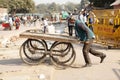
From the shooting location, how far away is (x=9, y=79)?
9.03m

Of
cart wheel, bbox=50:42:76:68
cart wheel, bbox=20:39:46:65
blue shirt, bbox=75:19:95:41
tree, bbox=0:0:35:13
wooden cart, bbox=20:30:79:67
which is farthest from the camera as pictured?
tree, bbox=0:0:35:13

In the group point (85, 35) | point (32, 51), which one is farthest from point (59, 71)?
point (32, 51)

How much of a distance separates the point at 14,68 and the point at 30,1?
347 feet

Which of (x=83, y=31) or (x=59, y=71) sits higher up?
(x=83, y=31)

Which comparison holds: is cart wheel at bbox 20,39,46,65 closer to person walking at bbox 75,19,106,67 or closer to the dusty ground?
the dusty ground

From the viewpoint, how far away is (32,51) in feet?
37.9

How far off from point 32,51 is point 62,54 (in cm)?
105

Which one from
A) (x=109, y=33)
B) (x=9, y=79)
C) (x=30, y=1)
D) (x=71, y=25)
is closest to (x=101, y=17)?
(x=109, y=33)

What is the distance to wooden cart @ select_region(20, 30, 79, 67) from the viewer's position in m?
11.0

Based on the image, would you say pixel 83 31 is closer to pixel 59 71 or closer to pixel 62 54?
pixel 62 54

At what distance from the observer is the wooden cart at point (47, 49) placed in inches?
432

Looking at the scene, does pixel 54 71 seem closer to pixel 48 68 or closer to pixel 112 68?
pixel 48 68

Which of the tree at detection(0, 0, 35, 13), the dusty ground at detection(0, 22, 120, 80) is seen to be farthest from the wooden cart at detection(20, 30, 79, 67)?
the tree at detection(0, 0, 35, 13)

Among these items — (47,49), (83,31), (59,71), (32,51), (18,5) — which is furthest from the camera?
(18,5)
